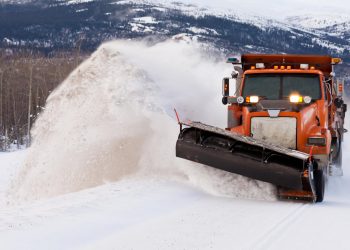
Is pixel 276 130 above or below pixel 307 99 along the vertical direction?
below

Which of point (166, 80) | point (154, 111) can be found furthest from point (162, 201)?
point (166, 80)

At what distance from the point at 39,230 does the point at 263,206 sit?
3068mm

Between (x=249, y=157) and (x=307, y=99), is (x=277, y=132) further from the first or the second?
(x=249, y=157)

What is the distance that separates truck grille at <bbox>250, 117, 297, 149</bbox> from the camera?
8656 mm

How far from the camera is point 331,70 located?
1116 centimetres

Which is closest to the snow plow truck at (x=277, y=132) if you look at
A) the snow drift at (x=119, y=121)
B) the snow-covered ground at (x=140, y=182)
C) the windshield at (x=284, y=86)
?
the windshield at (x=284, y=86)

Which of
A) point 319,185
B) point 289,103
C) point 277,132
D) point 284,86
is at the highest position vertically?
point 284,86

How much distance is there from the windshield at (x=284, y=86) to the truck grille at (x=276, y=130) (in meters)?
0.87

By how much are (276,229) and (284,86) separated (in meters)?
4.03

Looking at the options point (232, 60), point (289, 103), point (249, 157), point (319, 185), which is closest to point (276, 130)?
point (289, 103)

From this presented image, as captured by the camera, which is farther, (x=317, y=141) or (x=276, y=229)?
(x=317, y=141)

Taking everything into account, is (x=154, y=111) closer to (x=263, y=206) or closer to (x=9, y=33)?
(x=263, y=206)

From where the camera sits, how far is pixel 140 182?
9.07 m

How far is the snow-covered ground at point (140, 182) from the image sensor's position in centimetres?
566
